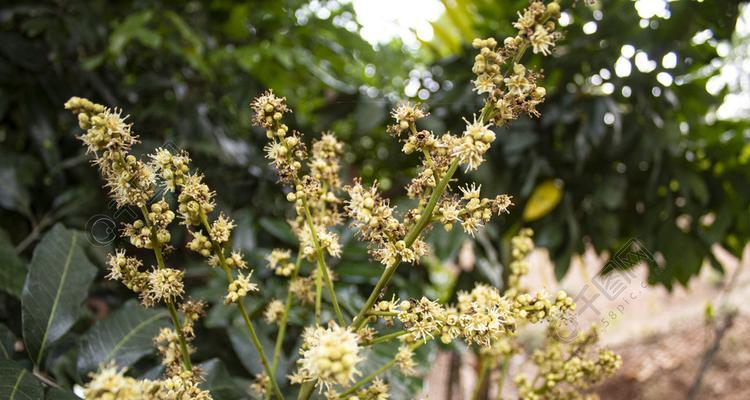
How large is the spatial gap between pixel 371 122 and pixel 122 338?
590 mm

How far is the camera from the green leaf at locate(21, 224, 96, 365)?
558 mm

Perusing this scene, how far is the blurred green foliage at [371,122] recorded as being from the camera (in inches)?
38.1

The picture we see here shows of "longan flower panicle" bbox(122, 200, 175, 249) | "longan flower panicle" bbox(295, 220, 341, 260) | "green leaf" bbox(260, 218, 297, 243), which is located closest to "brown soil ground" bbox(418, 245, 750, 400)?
"green leaf" bbox(260, 218, 297, 243)

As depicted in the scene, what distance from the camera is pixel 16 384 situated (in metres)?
0.46

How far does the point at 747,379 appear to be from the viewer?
5.18ft

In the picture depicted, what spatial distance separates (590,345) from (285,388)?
0.32 metres

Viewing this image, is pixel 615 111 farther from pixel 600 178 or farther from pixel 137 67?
pixel 137 67

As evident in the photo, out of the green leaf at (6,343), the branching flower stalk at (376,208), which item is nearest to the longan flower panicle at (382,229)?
the branching flower stalk at (376,208)

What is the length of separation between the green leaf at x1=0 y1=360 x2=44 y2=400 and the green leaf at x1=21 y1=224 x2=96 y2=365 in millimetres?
68

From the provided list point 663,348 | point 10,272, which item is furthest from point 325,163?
point 663,348

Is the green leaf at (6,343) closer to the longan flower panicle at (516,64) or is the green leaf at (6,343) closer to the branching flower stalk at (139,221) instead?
the branching flower stalk at (139,221)

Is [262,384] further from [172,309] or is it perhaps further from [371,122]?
[371,122]

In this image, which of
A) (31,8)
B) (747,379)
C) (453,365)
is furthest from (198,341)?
(747,379)

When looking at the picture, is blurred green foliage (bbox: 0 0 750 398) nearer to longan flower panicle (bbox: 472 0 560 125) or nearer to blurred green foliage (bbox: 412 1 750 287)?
blurred green foliage (bbox: 412 1 750 287)
